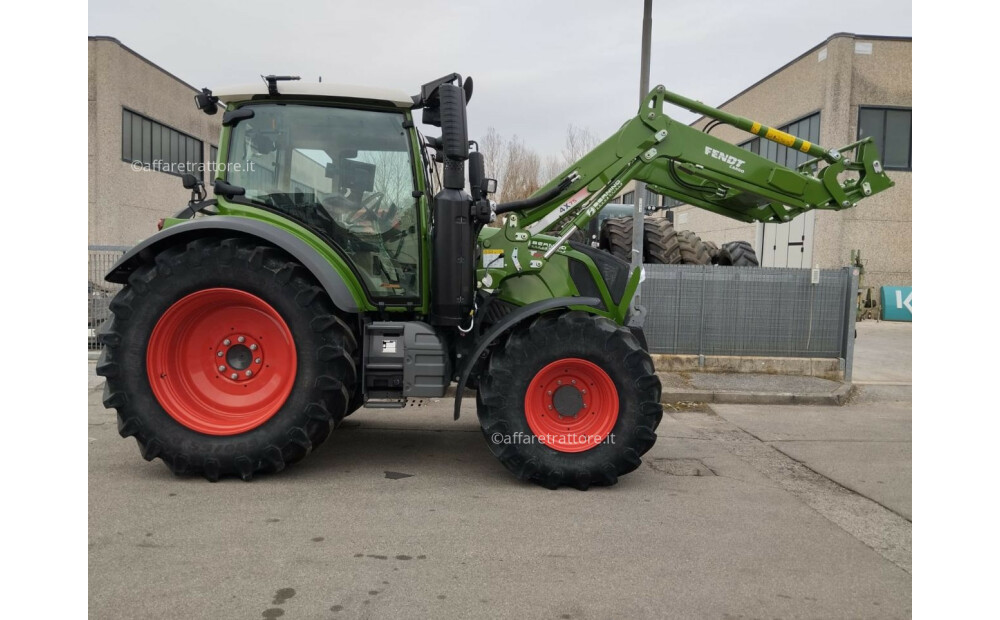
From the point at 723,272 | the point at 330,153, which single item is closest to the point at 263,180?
the point at 330,153

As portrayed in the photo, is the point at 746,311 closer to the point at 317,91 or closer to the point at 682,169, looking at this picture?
the point at 682,169

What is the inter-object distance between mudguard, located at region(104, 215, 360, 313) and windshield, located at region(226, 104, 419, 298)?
1.06ft

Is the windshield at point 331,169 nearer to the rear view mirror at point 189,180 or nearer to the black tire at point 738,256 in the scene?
the rear view mirror at point 189,180

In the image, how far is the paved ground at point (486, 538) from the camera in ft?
10.0

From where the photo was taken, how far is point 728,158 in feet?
17.8

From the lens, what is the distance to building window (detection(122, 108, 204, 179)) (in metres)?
21.0

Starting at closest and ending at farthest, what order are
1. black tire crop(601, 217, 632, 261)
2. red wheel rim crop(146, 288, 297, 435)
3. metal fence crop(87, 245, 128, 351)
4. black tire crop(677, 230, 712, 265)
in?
red wheel rim crop(146, 288, 297, 435)
metal fence crop(87, 245, 128, 351)
black tire crop(601, 217, 632, 261)
black tire crop(677, 230, 712, 265)

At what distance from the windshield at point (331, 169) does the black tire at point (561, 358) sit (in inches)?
51.8

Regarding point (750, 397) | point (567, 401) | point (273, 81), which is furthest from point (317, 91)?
point (750, 397)

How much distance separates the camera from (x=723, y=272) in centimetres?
973

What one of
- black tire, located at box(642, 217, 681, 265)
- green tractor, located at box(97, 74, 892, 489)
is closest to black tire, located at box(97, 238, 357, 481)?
green tractor, located at box(97, 74, 892, 489)

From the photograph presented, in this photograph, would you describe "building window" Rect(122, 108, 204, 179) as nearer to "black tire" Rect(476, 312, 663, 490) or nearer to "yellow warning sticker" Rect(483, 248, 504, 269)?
"yellow warning sticker" Rect(483, 248, 504, 269)

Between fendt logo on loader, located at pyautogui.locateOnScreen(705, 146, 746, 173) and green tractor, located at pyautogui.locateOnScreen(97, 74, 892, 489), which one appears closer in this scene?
green tractor, located at pyautogui.locateOnScreen(97, 74, 892, 489)

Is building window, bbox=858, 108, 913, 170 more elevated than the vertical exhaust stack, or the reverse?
building window, bbox=858, 108, 913, 170
